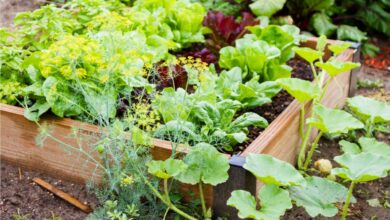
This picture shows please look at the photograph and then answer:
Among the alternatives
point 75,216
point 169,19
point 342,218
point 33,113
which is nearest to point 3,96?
point 33,113

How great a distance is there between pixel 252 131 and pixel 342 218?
2.33 ft

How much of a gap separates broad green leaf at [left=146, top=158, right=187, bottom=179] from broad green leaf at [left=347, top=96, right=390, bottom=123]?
124 centimetres

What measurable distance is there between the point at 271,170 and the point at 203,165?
31 centimetres

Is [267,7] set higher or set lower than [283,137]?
higher

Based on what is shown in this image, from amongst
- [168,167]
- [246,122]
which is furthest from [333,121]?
[168,167]

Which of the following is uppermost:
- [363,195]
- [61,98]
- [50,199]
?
[61,98]

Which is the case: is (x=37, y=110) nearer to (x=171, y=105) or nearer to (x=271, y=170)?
(x=171, y=105)

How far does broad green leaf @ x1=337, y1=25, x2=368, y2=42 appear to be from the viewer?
201 inches

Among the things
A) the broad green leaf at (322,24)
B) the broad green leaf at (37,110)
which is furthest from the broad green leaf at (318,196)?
the broad green leaf at (322,24)

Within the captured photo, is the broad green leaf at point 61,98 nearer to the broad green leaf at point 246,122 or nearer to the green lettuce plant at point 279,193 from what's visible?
the broad green leaf at point 246,122

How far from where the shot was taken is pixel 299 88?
132 inches

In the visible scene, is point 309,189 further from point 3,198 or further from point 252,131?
point 3,198

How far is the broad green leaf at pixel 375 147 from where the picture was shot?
324 cm

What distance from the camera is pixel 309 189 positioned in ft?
10.1
